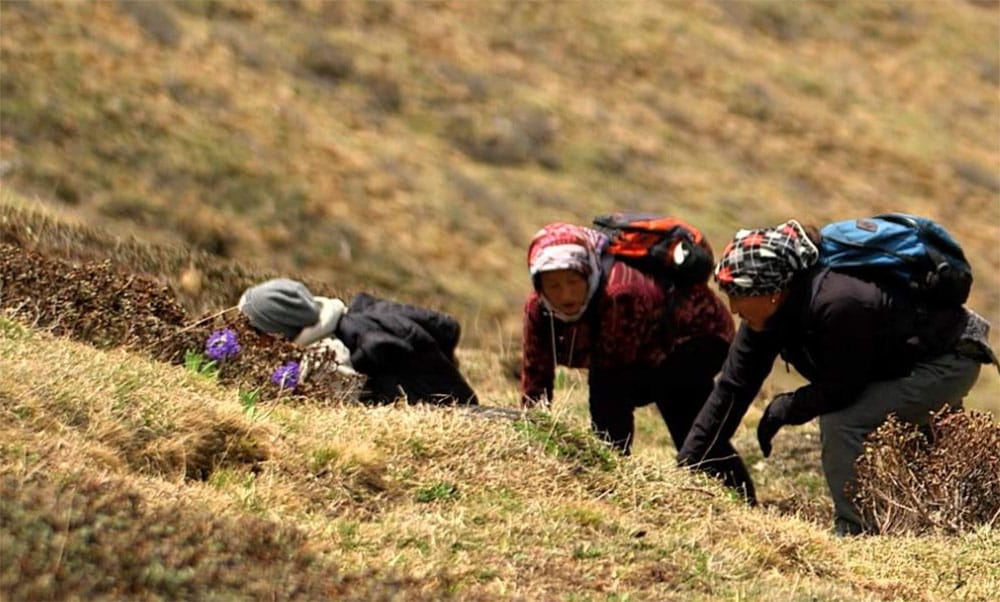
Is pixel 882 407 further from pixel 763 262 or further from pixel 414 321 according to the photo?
pixel 414 321

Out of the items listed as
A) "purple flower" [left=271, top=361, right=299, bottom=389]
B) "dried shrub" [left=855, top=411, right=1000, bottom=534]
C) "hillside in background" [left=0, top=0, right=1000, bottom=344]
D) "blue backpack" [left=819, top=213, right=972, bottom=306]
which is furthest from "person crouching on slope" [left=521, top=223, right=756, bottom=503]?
"hillside in background" [left=0, top=0, right=1000, bottom=344]

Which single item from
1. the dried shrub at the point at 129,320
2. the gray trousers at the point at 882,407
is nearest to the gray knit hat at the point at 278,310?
the dried shrub at the point at 129,320

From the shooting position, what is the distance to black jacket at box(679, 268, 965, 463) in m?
6.25

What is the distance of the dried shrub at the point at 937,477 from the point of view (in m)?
6.21

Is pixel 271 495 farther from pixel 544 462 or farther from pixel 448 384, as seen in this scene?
pixel 448 384

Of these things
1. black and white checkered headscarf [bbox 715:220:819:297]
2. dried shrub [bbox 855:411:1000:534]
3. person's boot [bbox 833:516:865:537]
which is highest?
black and white checkered headscarf [bbox 715:220:819:297]

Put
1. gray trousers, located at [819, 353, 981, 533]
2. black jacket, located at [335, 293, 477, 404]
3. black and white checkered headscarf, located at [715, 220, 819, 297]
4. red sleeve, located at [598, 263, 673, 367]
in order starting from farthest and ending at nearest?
black jacket, located at [335, 293, 477, 404] < red sleeve, located at [598, 263, 673, 367] < gray trousers, located at [819, 353, 981, 533] < black and white checkered headscarf, located at [715, 220, 819, 297]

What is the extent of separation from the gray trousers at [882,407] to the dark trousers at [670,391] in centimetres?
44

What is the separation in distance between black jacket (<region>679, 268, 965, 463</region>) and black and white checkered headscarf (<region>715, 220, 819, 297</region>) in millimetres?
105

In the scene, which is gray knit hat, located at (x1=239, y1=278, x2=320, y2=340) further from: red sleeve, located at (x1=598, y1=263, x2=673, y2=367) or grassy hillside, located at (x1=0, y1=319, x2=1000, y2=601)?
red sleeve, located at (x1=598, y1=263, x2=673, y2=367)

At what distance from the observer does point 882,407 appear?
650 centimetres

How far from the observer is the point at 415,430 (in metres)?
5.76

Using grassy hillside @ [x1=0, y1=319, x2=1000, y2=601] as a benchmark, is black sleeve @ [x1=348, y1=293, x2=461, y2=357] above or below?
below

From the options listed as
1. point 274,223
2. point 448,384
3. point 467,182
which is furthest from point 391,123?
point 448,384
